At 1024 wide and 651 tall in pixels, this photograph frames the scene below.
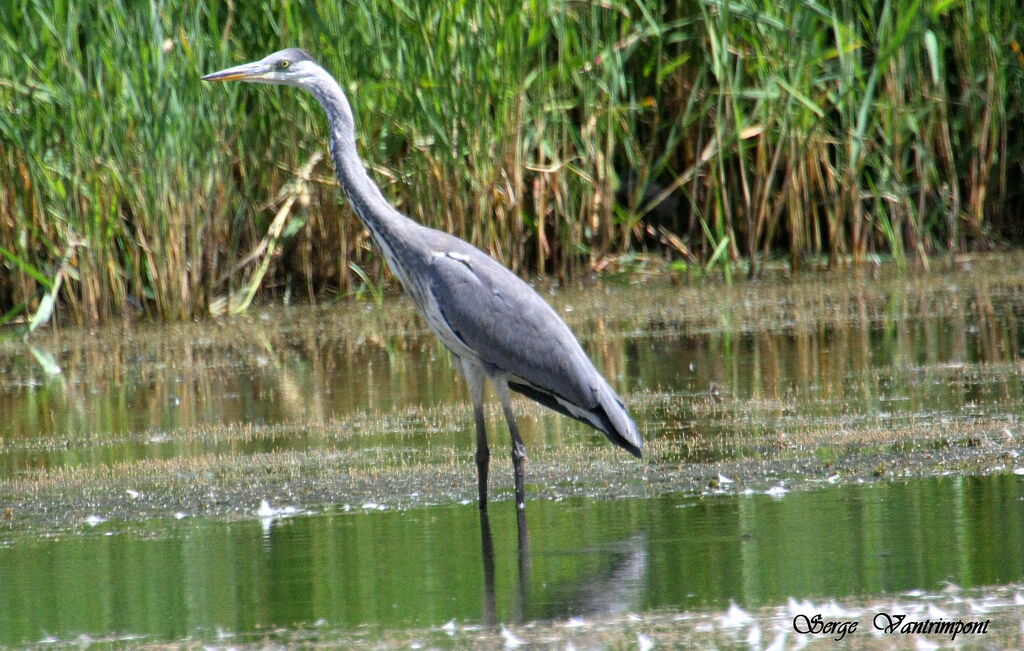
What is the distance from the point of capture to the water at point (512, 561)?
349 centimetres

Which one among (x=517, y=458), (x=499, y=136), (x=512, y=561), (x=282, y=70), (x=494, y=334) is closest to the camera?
(x=512, y=561)

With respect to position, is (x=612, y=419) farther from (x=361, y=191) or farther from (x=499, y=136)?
(x=499, y=136)

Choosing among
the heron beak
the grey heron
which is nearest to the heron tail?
the grey heron

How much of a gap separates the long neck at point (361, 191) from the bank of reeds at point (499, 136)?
3313 millimetres

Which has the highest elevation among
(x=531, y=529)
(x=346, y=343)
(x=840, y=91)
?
(x=840, y=91)

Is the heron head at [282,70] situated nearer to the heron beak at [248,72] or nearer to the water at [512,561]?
the heron beak at [248,72]

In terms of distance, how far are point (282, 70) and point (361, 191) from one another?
31.6 inches

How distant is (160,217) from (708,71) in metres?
4.09

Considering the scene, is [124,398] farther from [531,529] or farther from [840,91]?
[840,91]

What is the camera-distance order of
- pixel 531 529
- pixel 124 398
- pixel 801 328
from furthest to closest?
pixel 801 328 < pixel 124 398 < pixel 531 529

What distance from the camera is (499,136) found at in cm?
920

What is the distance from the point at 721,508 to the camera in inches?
172

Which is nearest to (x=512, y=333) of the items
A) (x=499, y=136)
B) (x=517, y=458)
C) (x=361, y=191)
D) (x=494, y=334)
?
(x=494, y=334)

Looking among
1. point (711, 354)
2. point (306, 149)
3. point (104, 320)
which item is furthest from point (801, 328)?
point (104, 320)
